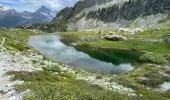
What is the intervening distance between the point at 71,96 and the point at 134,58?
3006 inches

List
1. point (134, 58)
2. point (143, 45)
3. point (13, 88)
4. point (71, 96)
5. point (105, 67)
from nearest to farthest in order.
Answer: point (71, 96), point (13, 88), point (105, 67), point (134, 58), point (143, 45)

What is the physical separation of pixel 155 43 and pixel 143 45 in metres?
9.28

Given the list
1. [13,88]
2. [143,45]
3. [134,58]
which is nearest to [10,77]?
[13,88]

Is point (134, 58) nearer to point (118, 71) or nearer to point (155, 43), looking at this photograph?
point (118, 71)

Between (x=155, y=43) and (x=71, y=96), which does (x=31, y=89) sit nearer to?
(x=71, y=96)

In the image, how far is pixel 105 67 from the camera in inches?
3083

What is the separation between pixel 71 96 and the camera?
83.5ft

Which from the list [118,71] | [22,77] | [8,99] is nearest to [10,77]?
[22,77]

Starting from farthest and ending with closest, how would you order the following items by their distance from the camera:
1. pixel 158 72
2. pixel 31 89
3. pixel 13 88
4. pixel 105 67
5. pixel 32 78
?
pixel 105 67
pixel 158 72
pixel 32 78
pixel 13 88
pixel 31 89

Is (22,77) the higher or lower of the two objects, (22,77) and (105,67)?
the higher

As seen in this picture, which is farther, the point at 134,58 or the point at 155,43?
the point at 155,43

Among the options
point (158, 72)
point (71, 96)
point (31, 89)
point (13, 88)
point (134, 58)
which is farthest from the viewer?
point (134, 58)

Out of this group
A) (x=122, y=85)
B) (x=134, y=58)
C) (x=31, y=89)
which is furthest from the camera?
(x=134, y=58)

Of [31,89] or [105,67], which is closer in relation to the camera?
[31,89]
